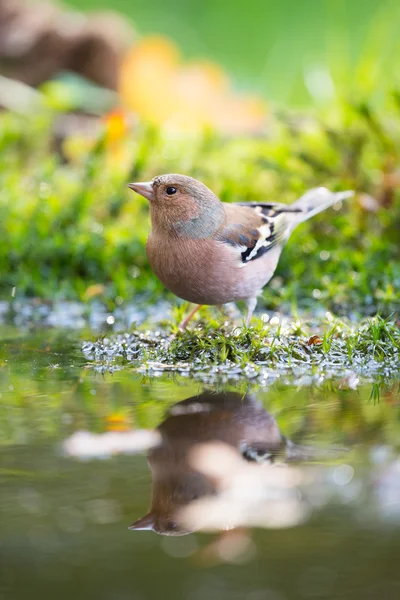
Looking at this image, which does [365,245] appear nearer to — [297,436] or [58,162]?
[297,436]

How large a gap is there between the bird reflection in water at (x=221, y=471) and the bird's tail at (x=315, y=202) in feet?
6.46

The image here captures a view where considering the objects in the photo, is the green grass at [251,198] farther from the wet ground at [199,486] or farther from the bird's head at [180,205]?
the wet ground at [199,486]

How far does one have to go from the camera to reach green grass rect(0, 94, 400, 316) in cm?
610

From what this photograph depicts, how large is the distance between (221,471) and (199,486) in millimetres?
159

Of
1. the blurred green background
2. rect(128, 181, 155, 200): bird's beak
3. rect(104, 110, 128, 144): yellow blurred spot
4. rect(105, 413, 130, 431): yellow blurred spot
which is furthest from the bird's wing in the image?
the blurred green background

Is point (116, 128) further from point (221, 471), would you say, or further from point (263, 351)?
point (221, 471)

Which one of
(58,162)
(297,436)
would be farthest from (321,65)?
(297,436)

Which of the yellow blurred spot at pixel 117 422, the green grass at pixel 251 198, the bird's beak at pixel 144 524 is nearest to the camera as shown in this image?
the bird's beak at pixel 144 524

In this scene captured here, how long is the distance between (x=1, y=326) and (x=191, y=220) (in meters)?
1.76

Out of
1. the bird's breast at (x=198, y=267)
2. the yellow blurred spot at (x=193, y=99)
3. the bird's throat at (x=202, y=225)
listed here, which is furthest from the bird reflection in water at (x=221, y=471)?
the yellow blurred spot at (x=193, y=99)

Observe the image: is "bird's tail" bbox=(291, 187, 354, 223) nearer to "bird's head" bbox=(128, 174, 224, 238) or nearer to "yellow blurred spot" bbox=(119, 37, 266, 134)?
"bird's head" bbox=(128, 174, 224, 238)

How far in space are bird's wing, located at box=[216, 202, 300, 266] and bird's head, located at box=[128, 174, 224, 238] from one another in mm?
117

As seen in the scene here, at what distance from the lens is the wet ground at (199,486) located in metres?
2.41

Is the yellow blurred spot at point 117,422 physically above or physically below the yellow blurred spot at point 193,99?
below
